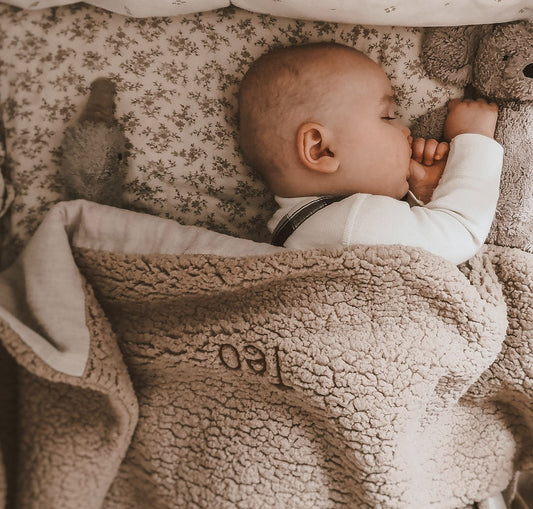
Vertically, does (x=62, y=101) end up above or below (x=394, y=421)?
above

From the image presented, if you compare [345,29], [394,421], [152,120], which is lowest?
[394,421]

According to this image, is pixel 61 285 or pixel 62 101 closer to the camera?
pixel 61 285

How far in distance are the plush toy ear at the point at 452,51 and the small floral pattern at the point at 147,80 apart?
0.02 meters

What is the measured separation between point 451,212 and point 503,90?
0.71 ft

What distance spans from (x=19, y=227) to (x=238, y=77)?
1.56 feet

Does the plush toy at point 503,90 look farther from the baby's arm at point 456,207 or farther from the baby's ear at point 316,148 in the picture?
the baby's ear at point 316,148

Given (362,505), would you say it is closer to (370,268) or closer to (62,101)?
(370,268)

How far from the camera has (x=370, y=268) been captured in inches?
30.0

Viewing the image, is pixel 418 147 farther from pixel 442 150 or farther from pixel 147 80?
pixel 147 80

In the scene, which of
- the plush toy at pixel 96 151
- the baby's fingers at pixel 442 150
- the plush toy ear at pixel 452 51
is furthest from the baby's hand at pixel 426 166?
the plush toy at pixel 96 151

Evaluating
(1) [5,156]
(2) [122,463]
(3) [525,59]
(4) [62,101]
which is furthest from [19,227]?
(3) [525,59]

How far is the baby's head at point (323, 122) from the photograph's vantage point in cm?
83

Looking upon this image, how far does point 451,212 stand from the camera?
Result: 33.4 inches

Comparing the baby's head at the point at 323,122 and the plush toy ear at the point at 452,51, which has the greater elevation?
the plush toy ear at the point at 452,51
